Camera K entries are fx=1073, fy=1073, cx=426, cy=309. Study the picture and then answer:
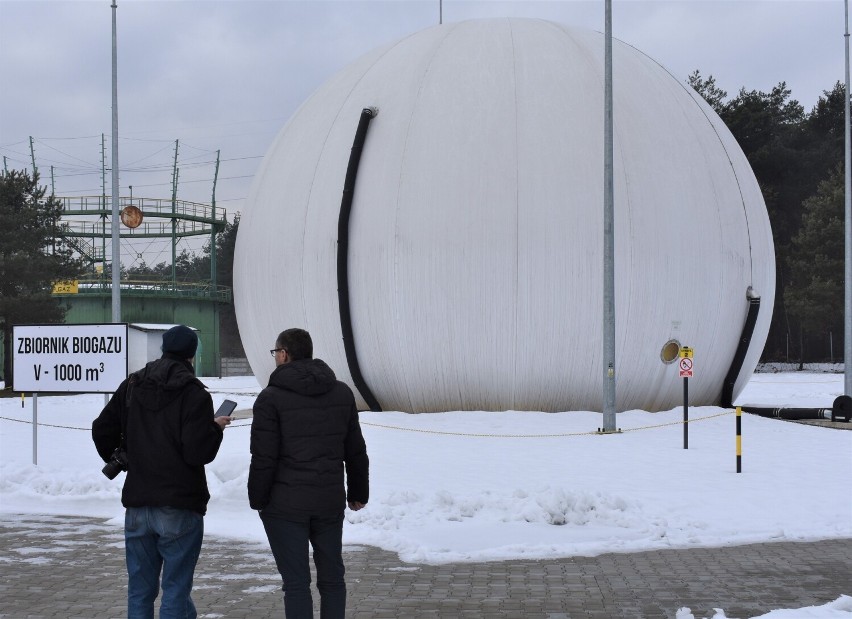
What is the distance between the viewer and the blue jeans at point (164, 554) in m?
5.44

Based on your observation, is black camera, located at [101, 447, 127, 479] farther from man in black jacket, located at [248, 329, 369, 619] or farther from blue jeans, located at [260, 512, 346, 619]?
blue jeans, located at [260, 512, 346, 619]

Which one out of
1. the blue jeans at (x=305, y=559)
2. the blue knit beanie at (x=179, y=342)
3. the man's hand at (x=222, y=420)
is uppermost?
the blue knit beanie at (x=179, y=342)

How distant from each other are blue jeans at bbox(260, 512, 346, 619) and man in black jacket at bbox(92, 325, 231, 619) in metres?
0.41

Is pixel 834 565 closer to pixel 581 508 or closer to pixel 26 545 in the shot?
pixel 581 508

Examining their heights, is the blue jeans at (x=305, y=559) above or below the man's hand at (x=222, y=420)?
below

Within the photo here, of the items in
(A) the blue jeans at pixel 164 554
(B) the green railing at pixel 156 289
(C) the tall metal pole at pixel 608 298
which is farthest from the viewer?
(B) the green railing at pixel 156 289

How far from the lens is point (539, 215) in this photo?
62.7ft

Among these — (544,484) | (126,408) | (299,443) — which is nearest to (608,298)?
(544,484)

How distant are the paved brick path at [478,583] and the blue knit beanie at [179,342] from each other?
2072 mm

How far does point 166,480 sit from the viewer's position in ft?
17.9

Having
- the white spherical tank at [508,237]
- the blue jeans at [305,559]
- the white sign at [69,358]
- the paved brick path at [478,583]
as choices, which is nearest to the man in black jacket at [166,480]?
the blue jeans at [305,559]

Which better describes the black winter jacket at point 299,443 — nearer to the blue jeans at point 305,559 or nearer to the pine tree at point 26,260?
the blue jeans at point 305,559

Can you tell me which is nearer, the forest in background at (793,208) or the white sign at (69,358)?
the white sign at (69,358)

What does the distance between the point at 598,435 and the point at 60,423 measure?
1088 cm
